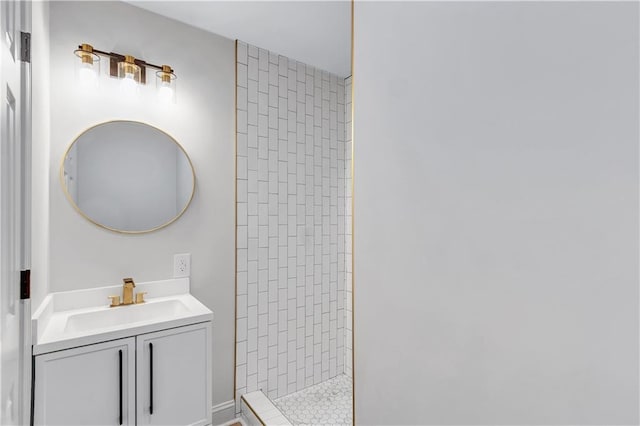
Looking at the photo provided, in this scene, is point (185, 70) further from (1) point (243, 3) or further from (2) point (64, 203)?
(2) point (64, 203)

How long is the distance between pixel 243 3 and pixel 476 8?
1.58 meters

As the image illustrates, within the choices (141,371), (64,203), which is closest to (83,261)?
(64,203)

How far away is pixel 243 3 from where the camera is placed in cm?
185

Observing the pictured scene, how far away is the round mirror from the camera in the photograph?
1729 mm

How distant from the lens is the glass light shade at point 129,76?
1.78m

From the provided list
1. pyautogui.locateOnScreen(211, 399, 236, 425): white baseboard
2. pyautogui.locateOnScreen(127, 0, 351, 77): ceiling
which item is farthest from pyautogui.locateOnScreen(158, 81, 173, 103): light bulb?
pyautogui.locateOnScreen(211, 399, 236, 425): white baseboard

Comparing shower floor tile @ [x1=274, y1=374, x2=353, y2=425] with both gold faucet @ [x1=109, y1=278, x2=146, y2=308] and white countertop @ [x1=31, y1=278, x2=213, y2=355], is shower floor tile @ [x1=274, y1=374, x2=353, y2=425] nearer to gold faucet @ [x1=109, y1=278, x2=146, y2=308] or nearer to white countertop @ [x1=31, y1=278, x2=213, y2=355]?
white countertop @ [x1=31, y1=278, x2=213, y2=355]

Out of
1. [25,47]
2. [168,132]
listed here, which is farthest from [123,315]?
[25,47]

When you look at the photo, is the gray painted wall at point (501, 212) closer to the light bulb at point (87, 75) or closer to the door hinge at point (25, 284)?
the door hinge at point (25, 284)

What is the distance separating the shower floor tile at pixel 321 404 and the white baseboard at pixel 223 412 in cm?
32

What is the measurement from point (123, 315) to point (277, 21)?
6.20 ft

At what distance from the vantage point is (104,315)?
170 centimetres

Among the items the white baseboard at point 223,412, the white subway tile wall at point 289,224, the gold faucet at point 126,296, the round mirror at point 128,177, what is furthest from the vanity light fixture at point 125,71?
the white baseboard at point 223,412

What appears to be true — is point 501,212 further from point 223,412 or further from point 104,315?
point 223,412
